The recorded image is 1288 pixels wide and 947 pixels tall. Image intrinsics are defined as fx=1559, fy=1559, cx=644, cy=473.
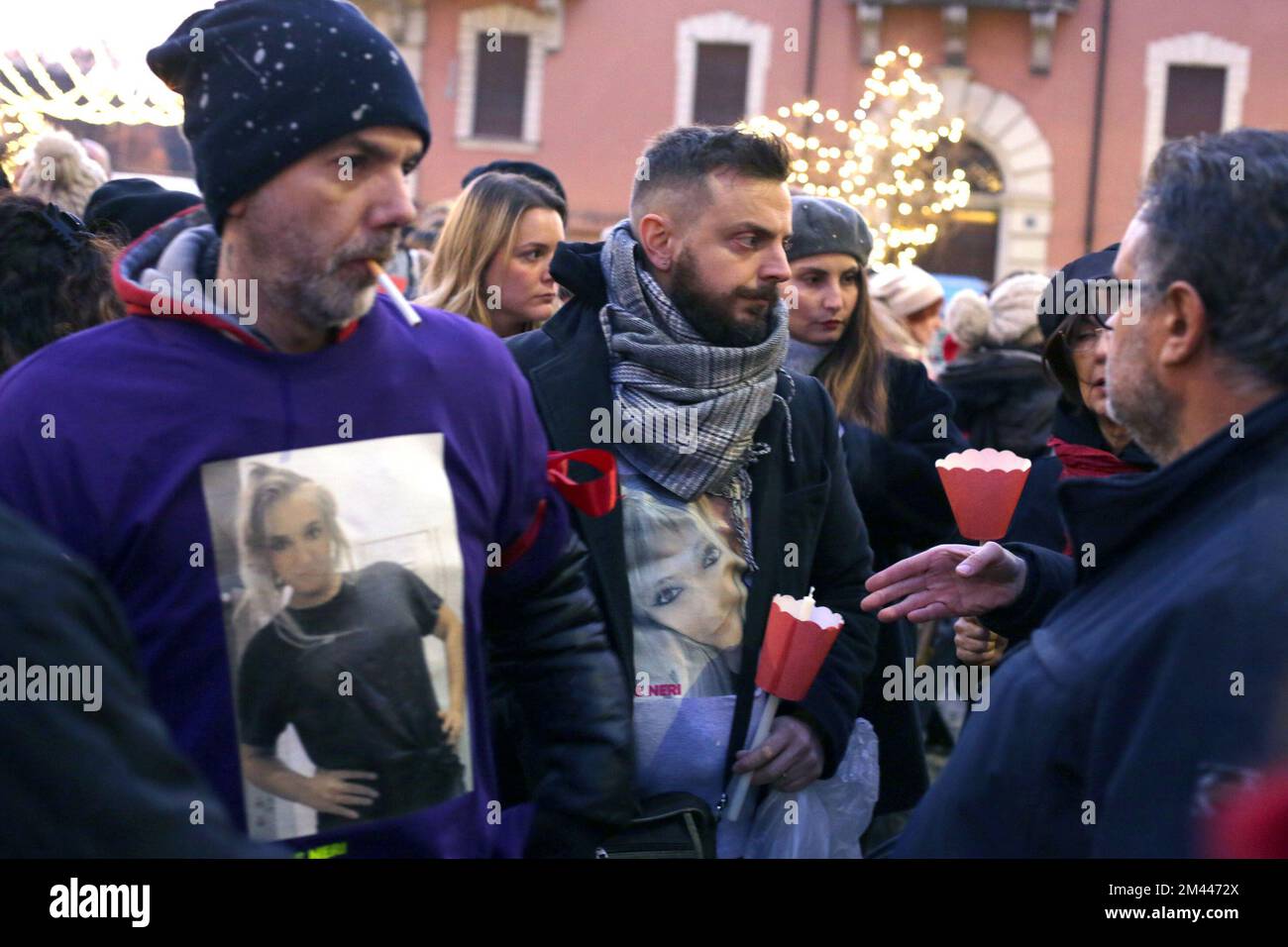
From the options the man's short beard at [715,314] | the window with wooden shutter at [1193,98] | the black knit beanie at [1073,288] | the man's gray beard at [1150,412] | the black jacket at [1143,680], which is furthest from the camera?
the window with wooden shutter at [1193,98]

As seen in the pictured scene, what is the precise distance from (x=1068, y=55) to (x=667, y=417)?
77.6 feet

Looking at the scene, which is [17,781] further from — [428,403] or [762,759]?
[762,759]

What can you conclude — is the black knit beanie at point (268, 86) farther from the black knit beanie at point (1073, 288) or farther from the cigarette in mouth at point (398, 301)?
the black knit beanie at point (1073, 288)

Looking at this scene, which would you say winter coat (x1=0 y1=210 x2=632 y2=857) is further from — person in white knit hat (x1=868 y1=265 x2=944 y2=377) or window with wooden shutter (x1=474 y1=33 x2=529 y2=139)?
window with wooden shutter (x1=474 y1=33 x2=529 y2=139)

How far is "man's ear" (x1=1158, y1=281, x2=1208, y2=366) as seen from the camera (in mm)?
1891

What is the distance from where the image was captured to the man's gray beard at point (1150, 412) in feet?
6.46

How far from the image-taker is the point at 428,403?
7.29 feet

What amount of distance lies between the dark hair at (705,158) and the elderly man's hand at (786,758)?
3.77ft

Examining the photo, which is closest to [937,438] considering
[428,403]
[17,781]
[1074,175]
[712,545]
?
[712,545]

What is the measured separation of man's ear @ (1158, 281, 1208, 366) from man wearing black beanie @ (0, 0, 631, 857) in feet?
3.15

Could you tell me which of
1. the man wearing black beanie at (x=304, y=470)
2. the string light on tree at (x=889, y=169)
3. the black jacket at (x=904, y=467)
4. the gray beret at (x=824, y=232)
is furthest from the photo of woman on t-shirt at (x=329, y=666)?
the string light on tree at (x=889, y=169)

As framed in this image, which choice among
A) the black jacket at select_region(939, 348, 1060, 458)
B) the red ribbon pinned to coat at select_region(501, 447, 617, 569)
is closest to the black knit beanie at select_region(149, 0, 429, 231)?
the red ribbon pinned to coat at select_region(501, 447, 617, 569)

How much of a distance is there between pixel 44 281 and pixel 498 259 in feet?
5.69

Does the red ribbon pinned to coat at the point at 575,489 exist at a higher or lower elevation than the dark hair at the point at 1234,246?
lower
